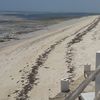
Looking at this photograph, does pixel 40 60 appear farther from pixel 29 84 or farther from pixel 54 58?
pixel 29 84

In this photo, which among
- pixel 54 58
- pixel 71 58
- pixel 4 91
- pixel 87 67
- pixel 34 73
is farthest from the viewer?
pixel 54 58

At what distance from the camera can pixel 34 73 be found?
13.6 meters

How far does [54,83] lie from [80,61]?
3.63m

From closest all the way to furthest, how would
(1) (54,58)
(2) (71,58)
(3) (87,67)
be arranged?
(3) (87,67) → (2) (71,58) → (1) (54,58)

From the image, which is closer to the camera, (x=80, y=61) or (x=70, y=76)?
Answer: (x=70, y=76)

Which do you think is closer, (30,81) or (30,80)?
(30,81)

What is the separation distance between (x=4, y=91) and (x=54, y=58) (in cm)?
620

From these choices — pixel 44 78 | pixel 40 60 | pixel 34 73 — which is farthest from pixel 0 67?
pixel 44 78

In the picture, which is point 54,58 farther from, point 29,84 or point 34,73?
point 29,84

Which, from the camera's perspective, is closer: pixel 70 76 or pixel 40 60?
pixel 70 76

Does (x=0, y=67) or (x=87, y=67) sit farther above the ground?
(x=87, y=67)

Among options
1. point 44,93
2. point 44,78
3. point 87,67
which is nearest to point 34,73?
point 44,78

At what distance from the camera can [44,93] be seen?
1043 cm

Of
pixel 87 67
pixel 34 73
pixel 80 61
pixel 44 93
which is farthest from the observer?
pixel 80 61
